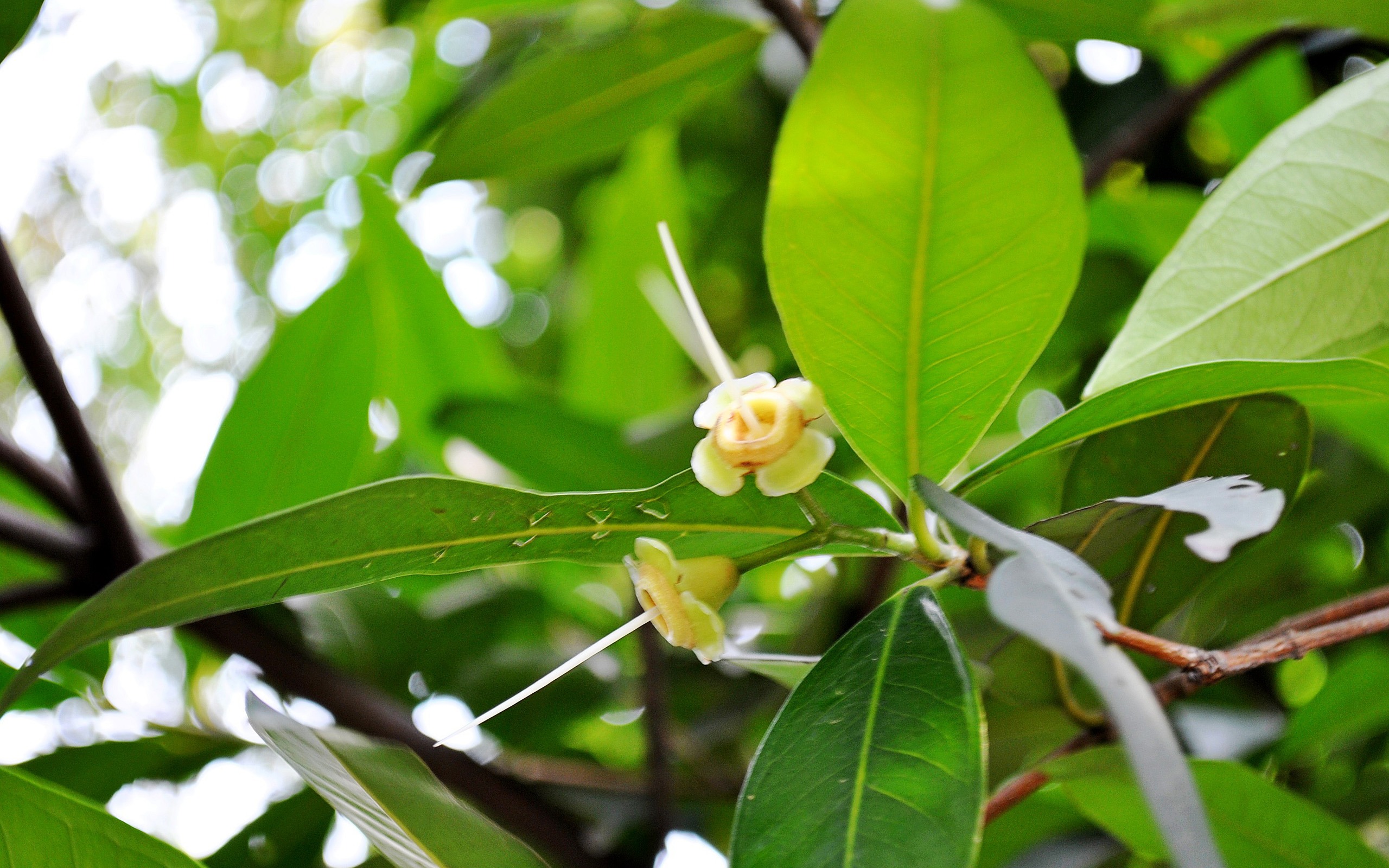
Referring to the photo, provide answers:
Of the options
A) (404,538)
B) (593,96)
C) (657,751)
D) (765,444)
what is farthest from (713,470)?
(593,96)

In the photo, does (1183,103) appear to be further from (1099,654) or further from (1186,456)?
(1099,654)

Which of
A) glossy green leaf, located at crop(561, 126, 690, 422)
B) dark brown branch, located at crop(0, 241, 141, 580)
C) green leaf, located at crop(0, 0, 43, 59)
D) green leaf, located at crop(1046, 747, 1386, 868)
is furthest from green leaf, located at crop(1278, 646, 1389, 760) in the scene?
green leaf, located at crop(0, 0, 43, 59)

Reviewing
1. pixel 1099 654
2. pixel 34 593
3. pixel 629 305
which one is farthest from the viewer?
pixel 629 305

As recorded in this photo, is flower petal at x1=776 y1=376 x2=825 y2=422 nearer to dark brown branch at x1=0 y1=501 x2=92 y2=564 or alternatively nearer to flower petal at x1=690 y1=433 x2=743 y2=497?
flower petal at x1=690 y1=433 x2=743 y2=497

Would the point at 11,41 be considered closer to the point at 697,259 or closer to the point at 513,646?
the point at 513,646

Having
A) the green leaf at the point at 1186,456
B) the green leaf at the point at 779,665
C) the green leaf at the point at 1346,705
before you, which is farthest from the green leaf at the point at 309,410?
the green leaf at the point at 1346,705

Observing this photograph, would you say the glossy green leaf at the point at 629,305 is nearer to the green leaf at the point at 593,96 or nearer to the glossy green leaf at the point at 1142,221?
the green leaf at the point at 593,96

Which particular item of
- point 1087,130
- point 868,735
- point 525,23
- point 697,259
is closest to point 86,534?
point 868,735
